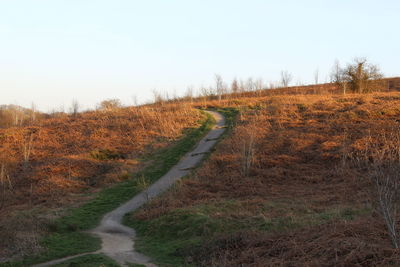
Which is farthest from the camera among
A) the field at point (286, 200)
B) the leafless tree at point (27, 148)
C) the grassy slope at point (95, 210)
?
the leafless tree at point (27, 148)

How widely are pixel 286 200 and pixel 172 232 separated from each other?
5.46 metres

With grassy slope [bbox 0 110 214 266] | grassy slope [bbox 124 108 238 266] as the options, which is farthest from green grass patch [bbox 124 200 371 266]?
grassy slope [bbox 0 110 214 266]

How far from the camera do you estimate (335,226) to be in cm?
1049

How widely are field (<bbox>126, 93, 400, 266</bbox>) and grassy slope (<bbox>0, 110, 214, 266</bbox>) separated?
2112 mm

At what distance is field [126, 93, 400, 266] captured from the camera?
938 centimetres

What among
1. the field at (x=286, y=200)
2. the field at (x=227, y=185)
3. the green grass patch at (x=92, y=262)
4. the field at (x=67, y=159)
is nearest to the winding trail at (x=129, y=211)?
the green grass patch at (x=92, y=262)

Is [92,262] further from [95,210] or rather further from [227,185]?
[227,185]

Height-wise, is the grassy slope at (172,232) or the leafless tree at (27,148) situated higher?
the leafless tree at (27,148)

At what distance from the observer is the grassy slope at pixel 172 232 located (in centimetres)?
1179

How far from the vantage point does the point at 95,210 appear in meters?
18.5

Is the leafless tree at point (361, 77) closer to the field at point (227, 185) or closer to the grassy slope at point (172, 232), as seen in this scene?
the field at point (227, 185)

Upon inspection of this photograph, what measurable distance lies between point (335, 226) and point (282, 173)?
11191 mm

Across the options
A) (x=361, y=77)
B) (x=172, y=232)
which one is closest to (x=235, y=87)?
(x=361, y=77)

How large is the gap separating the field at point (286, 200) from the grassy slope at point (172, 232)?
43 mm
